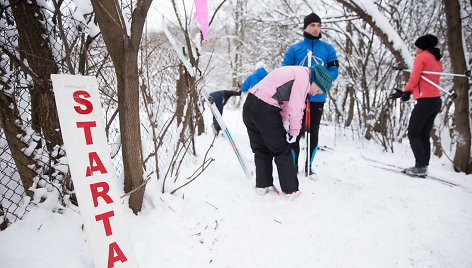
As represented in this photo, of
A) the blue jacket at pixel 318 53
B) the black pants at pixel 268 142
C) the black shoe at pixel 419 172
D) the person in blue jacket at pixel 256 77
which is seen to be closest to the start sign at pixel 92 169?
the black pants at pixel 268 142

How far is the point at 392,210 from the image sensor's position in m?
2.16

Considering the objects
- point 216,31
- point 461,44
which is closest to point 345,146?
point 461,44

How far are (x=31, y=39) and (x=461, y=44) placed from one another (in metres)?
4.76

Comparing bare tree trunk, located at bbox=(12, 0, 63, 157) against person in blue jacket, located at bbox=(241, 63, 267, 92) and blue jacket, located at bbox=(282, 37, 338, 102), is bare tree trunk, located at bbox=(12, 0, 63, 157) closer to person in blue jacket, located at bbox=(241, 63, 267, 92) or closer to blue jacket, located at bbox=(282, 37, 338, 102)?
blue jacket, located at bbox=(282, 37, 338, 102)

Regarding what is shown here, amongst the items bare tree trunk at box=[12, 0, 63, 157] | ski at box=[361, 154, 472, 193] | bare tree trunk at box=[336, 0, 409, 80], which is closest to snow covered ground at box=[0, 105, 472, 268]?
ski at box=[361, 154, 472, 193]

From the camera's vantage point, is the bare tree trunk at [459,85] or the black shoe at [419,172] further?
the bare tree trunk at [459,85]

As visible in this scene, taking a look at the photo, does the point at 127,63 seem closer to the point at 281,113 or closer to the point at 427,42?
the point at 281,113

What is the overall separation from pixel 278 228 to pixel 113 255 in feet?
4.23

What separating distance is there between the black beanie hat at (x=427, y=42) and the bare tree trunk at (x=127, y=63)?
327cm

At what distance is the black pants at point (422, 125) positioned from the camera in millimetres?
2805

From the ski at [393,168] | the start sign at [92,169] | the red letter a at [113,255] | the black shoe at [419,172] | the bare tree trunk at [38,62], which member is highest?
the bare tree trunk at [38,62]

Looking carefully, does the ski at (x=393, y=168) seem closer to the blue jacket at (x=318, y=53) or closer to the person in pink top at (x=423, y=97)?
the person in pink top at (x=423, y=97)

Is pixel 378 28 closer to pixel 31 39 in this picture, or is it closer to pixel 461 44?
pixel 461 44

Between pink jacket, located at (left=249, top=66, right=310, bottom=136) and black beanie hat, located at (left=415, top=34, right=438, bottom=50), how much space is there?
1898mm
